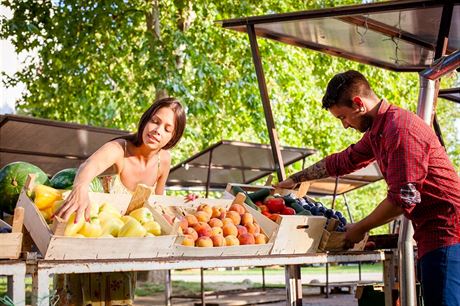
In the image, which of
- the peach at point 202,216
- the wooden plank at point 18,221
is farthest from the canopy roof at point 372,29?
the wooden plank at point 18,221

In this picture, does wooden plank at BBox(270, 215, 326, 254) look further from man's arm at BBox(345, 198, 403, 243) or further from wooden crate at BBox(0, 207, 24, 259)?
wooden crate at BBox(0, 207, 24, 259)

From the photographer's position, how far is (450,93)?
921 cm

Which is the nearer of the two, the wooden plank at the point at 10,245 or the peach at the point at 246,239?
the wooden plank at the point at 10,245

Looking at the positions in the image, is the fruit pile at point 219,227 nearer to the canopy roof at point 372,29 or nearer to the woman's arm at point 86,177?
the woman's arm at point 86,177

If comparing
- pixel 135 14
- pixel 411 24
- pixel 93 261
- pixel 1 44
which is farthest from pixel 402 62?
pixel 1 44

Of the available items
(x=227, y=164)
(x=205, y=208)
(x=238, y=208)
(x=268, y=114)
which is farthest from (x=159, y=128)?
(x=227, y=164)

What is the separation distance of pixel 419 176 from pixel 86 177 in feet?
5.15

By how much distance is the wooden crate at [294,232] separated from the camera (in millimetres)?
3938

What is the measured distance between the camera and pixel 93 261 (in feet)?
9.59

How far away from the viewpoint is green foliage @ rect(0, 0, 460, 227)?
15469 millimetres

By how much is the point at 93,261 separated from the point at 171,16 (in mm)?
13967

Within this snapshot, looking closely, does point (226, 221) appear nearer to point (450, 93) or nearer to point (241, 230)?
point (241, 230)

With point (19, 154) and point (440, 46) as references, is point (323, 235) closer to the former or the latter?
point (440, 46)

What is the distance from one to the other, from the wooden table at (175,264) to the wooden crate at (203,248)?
0.40ft
